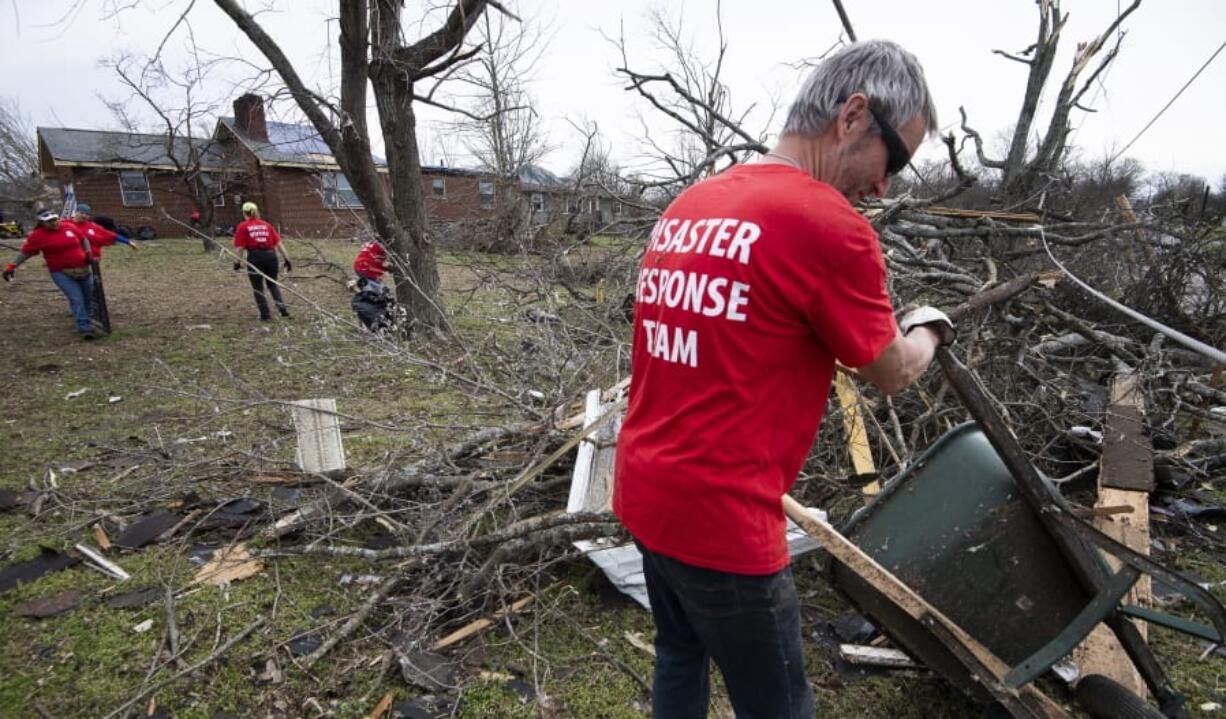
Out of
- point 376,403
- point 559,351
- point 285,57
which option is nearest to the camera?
point 559,351

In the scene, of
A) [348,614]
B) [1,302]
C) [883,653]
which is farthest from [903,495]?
[1,302]

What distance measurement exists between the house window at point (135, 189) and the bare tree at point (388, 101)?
2536 cm

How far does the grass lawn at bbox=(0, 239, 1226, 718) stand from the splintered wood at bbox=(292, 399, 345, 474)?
210 millimetres

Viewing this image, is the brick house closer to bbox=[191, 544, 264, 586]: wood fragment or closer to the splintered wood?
the splintered wood

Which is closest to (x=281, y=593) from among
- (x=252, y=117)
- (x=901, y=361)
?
(x=901, y=361)

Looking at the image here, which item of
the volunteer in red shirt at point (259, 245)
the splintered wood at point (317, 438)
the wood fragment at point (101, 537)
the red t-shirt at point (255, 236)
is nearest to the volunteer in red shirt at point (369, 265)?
the volunteer in red shirt at point (259, 245)

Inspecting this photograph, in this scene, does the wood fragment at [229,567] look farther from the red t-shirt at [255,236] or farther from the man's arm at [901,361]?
the red t-shirt at [255,236]

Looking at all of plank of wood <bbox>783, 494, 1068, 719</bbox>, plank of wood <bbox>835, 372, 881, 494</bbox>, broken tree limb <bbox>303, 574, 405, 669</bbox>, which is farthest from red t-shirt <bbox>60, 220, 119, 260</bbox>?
plank of wood <bbox>783, 494, 1068, 719</bbox>

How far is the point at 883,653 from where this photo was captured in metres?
2.43

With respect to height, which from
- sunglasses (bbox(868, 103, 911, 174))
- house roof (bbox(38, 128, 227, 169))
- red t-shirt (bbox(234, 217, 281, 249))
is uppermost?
house roof (bbox(38, 128, 227, 169))

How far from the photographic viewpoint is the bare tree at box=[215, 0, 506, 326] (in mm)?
6551

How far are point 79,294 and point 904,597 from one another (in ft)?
31.7

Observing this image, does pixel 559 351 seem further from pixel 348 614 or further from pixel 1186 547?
pixel 1186 547

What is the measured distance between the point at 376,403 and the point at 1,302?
8.85m
